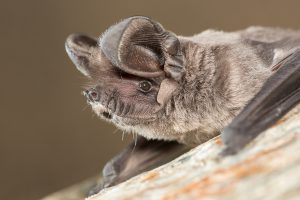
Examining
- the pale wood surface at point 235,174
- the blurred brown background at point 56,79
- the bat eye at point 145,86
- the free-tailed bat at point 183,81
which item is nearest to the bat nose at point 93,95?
the free-tailed bat at point 183,81

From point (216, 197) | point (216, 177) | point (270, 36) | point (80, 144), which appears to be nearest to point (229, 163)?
point (216, 177)

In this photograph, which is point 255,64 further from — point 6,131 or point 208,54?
point 6,131

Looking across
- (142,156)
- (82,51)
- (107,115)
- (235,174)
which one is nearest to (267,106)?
(235,174)

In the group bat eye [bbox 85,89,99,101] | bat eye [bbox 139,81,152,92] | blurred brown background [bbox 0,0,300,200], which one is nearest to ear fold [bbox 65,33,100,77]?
bat eye [bbox 85,89,99,101]

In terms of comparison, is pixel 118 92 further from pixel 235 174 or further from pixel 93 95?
pixel 235 174

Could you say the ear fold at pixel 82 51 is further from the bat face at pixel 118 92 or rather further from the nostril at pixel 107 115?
the nostril at pixel 107 115

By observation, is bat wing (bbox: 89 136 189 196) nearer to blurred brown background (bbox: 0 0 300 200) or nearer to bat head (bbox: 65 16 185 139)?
bat head (bbox: 65 16 185 139)
